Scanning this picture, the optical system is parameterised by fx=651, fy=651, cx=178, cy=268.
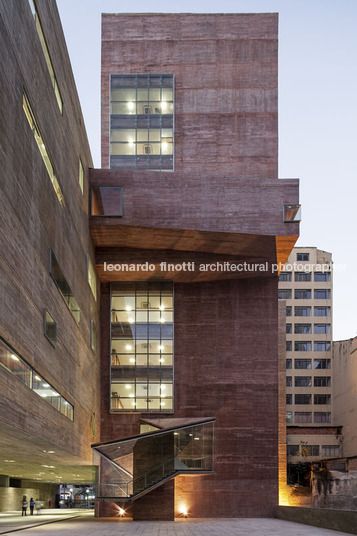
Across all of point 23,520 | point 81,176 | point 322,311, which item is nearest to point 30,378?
point 81,176

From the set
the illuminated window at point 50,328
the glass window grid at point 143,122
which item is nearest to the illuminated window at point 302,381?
the glass window grid at point 143,122

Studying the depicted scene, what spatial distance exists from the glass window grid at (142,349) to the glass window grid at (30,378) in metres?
12.7

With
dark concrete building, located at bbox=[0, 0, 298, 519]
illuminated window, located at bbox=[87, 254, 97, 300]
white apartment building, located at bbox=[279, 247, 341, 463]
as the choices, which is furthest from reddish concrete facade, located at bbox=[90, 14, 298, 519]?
white apartment building, located at bbox=[279, 247, 341, 463]

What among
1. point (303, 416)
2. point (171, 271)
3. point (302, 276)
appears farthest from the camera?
point (302, 276)

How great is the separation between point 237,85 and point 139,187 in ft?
36.1

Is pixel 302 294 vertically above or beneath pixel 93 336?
above

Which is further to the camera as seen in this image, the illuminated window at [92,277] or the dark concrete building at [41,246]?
the illuminated window at [92,277]

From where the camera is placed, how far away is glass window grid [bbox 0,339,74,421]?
1551 cm

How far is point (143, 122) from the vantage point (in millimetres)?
39750

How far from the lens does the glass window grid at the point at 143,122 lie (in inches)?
1550

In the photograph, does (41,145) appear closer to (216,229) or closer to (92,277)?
(216,229)

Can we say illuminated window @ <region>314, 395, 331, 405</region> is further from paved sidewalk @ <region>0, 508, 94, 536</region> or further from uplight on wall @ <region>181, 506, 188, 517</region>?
uplight on wall @ <region>181, 506, 188, 517</region>

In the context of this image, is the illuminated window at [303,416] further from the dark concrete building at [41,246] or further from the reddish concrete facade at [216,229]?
the dark concrete building at [41,246]

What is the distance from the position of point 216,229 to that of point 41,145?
14099 millimetres
